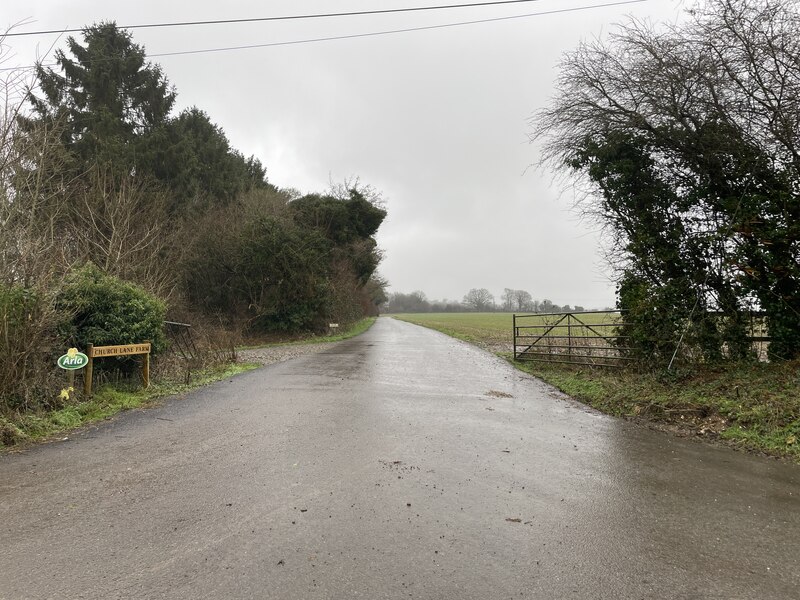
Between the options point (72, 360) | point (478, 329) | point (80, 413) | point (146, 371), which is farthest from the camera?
point (478, 329)

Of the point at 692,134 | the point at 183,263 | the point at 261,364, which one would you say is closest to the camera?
the point at 692,134

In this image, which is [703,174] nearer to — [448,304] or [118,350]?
[118,350]

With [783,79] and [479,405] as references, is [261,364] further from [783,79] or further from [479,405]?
[783,79]

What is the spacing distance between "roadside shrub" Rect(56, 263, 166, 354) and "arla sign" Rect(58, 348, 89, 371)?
0.49m

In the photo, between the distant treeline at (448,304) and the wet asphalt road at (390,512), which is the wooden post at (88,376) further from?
the distant treeline at (448,304)

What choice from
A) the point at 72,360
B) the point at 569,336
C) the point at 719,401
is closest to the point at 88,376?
the point at 72,360

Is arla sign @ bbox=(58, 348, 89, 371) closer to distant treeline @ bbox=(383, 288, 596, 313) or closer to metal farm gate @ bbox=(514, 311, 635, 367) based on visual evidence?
metal farm gate @ bbox=(514, 311, 635, 367)

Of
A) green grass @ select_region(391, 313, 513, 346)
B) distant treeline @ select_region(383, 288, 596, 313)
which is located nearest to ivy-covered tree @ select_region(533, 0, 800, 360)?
green grass @ select_region(391, 313, 513, 346)

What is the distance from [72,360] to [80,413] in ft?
2.91

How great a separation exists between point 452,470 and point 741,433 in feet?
14.5

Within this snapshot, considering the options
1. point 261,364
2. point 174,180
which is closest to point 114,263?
point 261,364

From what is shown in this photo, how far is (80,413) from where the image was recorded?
7023 mm

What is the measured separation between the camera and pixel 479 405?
852 centimetres

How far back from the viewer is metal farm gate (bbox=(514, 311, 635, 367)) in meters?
11.4
